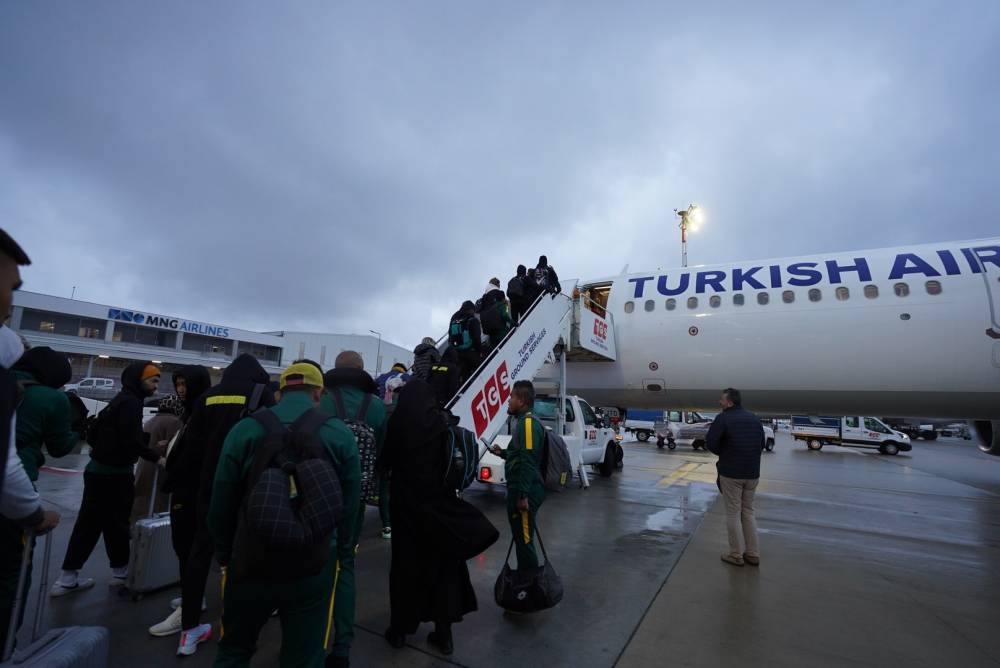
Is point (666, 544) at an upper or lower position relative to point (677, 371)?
lower

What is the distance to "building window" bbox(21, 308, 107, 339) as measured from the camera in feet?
110

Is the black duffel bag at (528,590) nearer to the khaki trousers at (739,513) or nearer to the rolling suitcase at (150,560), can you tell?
the khaki trousers at (739,513)

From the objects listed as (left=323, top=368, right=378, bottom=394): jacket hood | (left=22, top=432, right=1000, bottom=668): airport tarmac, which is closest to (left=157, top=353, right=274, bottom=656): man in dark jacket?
(left=22, top=432, right=1000, bottom=668): airport tarmac

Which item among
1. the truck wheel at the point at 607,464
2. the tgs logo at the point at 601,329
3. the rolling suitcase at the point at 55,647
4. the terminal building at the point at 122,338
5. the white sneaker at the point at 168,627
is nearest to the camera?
the rolling suitcase at the point at 55,647

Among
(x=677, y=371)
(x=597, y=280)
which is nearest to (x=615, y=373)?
(x=677, y=371)

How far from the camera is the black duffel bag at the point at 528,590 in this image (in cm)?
318

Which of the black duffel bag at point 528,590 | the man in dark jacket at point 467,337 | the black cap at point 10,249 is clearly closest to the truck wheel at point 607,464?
the man in dark jacket at point 467,337

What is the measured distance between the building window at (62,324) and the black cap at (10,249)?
45.5m

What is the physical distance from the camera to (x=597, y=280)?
1033 cm

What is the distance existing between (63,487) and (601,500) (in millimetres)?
8854

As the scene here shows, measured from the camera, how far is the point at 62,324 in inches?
1382

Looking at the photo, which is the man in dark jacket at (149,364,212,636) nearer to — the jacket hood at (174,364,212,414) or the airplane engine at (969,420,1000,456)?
the jacket hood at (174,364,212,414)

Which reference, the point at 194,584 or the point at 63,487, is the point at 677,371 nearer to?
the point at 194,584

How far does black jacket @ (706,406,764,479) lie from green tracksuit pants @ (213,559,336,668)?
3989 mm
